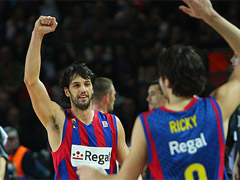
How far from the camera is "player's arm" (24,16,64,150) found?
4031mm

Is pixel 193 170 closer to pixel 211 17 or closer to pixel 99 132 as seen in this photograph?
pixel 211 17

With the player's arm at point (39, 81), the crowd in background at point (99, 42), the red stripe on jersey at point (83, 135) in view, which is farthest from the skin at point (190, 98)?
the crowd in background at point (99, 42)

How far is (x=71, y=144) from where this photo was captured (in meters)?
4.81

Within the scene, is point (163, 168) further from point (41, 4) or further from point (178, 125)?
point (41, 4)

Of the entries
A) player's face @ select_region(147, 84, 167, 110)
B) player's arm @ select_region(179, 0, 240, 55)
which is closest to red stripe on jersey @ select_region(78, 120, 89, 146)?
player's arm @ select_region(179, 0, 240, 55)

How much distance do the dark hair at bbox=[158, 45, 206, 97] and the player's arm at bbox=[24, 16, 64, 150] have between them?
1.26 metres

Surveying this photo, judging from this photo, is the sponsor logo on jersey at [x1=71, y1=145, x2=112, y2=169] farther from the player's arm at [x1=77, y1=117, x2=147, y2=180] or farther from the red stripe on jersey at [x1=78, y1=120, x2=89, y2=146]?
the player's arm at [x1=77, y1=117, x2=147, y2=180]

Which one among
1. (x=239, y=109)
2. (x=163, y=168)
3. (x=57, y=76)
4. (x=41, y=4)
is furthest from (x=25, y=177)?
(x=163, y=168)

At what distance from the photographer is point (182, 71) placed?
313cm

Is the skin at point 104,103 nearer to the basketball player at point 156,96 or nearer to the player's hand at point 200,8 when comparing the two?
the basketball player at point 156,96

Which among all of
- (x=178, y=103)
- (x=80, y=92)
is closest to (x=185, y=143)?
(x=178, y=103)

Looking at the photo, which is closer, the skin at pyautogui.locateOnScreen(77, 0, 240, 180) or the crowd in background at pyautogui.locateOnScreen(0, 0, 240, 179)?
the skin at pyautogui.locateOnScreen(77, 0, 240, 180)

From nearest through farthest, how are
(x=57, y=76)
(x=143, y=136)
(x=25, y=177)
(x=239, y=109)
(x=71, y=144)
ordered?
(x=143, y=136)
(x=71, y=144)
(x=239, y=109)
(x=25, y=177)
(x=57, y=76)

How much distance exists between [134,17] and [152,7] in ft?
2.64
